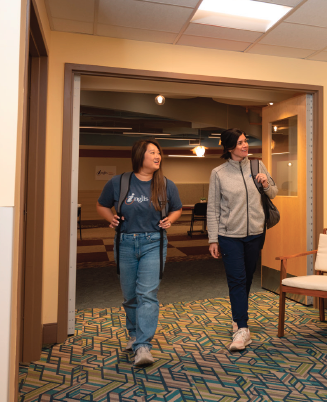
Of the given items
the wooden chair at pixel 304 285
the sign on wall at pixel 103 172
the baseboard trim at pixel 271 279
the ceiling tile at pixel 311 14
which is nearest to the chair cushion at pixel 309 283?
the wooden chair at pixel 304 285

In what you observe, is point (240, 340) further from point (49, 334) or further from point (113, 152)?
point (113, 152)

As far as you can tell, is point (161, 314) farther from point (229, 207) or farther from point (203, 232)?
point (203, 232)

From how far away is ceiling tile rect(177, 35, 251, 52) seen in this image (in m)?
3.47

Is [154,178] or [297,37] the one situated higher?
[297,37]

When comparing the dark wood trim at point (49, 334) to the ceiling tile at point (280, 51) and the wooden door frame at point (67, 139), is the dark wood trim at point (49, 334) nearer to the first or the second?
the wooden door frame at point (67, 139)

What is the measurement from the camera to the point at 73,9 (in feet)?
9.48

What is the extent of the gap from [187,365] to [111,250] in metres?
5.74

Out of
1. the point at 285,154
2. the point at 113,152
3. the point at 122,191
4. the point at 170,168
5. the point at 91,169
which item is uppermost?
the point at 113,152

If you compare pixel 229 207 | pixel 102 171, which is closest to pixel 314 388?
pixel 229 207

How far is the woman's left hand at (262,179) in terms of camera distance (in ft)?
9.63

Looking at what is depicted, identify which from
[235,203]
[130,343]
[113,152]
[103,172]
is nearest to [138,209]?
[235,203]

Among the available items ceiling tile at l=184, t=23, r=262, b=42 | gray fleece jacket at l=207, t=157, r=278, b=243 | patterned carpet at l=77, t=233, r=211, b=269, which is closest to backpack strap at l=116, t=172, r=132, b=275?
gray fleece jacket at l=207, t=157, r=278, b=243

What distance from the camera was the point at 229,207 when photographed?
2932mm

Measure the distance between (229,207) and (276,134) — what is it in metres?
2.16
